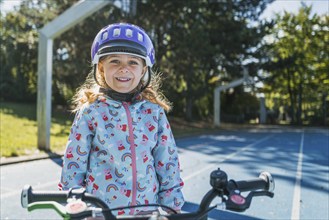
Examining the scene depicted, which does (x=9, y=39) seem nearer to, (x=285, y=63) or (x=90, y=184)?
(x=285, y=63)

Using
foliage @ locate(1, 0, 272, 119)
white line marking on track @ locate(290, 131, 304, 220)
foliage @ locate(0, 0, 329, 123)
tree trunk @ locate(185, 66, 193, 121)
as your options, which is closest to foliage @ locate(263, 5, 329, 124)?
foliage @ locate(0, 0, 329, 123)

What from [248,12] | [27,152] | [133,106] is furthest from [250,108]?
[133,106]

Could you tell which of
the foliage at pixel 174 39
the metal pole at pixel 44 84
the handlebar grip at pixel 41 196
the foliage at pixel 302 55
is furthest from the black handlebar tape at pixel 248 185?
the foliage at pixel 302 55

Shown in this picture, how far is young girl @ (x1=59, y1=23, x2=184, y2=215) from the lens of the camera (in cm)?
216

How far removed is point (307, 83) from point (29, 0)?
1118 inches

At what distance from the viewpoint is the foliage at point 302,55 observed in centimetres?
3847

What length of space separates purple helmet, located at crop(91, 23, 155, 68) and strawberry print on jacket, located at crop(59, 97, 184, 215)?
287mm

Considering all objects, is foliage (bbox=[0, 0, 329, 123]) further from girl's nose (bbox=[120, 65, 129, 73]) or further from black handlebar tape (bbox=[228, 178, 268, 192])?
black handlebar tape (bbox=[228, 178, 268, 192])

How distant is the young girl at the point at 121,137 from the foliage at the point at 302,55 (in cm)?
3538

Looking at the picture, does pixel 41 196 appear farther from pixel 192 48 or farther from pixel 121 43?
pixel 192 48

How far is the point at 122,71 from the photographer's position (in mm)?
2270

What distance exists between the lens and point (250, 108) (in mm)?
49469

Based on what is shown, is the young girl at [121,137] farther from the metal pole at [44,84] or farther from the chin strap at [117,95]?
the metal pole at [44,84]

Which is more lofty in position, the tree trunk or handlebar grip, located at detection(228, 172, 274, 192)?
the tree trunk
